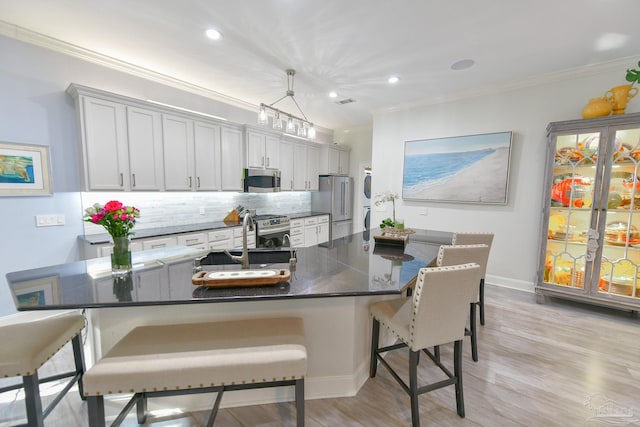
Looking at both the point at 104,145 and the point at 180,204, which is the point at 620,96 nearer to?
the point at 180,204

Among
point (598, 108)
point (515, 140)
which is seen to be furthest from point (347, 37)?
point (598, 108)

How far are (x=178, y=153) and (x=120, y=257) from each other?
7.76 feet

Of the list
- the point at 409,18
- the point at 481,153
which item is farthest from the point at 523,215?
the point at 409,18

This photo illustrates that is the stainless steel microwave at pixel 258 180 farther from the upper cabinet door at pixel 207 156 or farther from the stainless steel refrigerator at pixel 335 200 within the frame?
the stainless steel refrigerator at pixel 335 200

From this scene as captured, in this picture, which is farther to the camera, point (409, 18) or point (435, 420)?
point (409, 18)

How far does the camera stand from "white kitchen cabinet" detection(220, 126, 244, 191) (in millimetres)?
4031

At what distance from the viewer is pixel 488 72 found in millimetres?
3264

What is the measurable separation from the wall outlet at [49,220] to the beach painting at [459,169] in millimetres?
4612

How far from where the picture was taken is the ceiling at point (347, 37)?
2.12m

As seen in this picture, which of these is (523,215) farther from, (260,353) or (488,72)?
(260,353)

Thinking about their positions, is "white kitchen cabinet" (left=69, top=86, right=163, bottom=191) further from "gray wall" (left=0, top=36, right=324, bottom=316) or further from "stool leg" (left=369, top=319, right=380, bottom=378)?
"stool leg" (left=369, top=319, right=380, bottom=378)

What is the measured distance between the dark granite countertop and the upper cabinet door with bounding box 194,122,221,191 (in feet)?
6.16

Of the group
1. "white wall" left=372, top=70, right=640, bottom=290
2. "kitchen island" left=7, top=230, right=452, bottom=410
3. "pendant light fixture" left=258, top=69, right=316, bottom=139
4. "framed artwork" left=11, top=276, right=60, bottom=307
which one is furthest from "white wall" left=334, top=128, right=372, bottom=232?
"framed artwork" left=11, top=276, right=60, bottom=307

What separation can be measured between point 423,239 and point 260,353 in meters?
2.25
